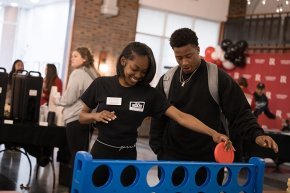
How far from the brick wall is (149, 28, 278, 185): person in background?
31.9 feet

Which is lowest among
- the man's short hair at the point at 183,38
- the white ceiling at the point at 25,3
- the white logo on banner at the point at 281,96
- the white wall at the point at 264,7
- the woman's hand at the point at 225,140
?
the woman's hand at the point at 225,140

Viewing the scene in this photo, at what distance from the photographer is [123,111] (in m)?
2.40

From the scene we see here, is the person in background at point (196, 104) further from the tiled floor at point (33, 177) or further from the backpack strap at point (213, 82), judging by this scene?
the tiled floor at point (33, 177)

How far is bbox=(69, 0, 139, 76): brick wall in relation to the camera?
12.2 metres

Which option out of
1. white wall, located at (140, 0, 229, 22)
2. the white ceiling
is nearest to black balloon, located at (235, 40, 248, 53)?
white wall, located at (140, 0, 229, 22)

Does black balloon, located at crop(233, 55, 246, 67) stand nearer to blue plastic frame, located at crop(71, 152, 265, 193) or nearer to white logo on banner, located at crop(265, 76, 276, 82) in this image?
white logo on banner, located at crop(265, 76, 276, 82)

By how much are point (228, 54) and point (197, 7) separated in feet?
6.55

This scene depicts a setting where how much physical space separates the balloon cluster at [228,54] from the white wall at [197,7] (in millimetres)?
1458

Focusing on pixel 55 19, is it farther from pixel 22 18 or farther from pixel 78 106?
pixel 78 106

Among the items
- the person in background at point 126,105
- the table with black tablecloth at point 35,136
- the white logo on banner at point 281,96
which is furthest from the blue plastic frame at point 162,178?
the white logo on banner at point 281,96

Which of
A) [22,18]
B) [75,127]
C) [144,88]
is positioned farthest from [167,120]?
[22,18]

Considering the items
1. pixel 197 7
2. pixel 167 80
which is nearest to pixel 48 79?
pixel 167 80

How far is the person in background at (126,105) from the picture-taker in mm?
2357

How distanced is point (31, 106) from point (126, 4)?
26.7ft
